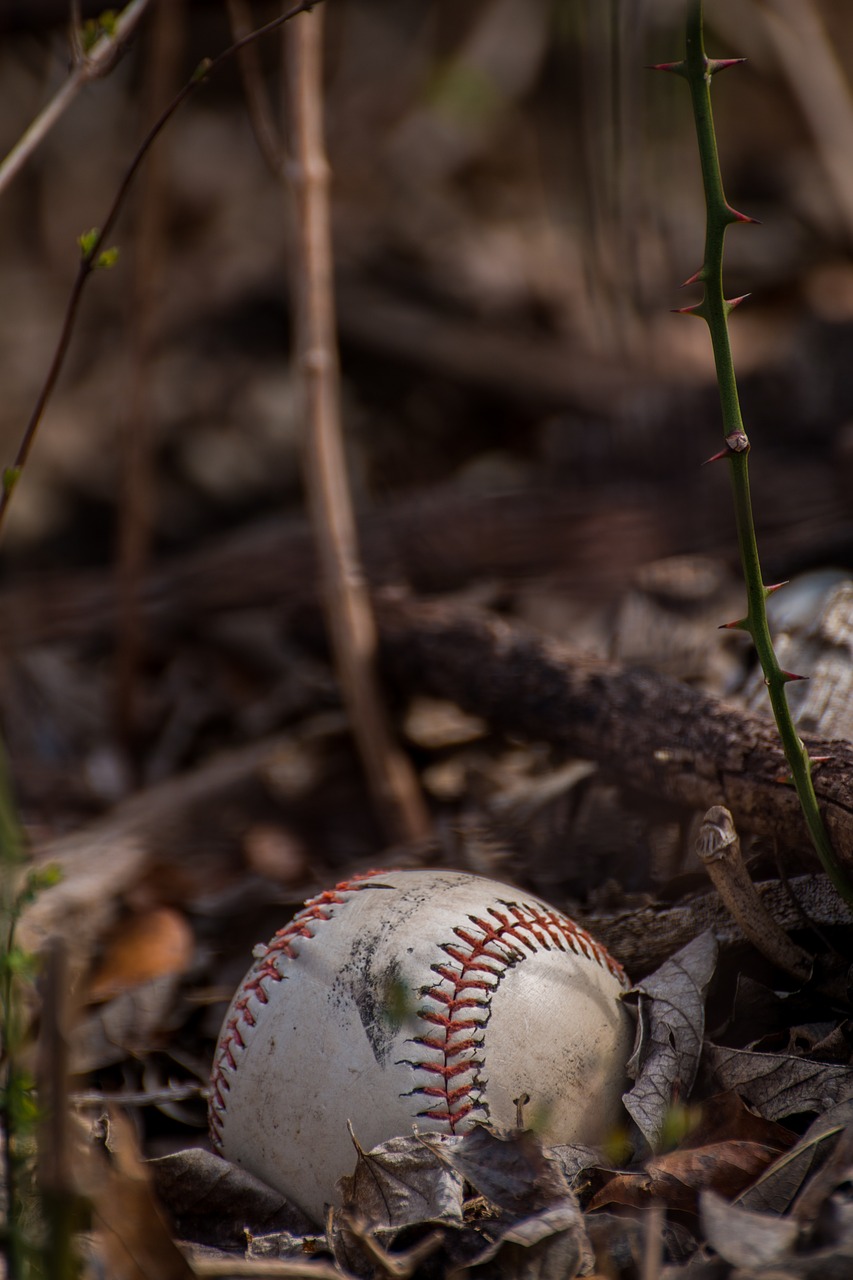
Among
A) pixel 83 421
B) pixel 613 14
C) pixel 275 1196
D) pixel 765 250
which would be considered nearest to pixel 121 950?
pixel 275 1196

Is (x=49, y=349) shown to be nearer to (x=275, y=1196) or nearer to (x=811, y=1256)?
(x=275, y=1196)

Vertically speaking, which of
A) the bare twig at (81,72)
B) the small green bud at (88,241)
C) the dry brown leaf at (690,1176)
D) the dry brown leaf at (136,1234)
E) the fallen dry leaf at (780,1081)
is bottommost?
the dry brown leaf at (690,1176)

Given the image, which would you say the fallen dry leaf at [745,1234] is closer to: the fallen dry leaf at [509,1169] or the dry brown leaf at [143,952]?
the fallen dry leaf at [509,1169]

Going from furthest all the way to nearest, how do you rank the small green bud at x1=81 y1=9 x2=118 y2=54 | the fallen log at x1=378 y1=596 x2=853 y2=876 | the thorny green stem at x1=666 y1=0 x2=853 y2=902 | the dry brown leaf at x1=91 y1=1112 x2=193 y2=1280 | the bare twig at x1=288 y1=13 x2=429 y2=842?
the bare twig at x1=288 y1=13 x2=429 y2=842
the fallen log at x1=378 y1=596 x2=853 y2=876
the small green bud at x1=81 y1=9 x2=118 y2=54
the thorny green stem at x1=666 y1=0 x2=853 y2=902
the dry brown leaf at x1=91 y1=1112 x2=193 y2=1280

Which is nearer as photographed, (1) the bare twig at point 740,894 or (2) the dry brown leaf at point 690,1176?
(2) the dry brown leaf at point 690,1176

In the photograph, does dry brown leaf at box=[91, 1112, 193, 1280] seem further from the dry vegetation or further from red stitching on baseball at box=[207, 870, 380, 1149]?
red stitching on baseball at box=[207, 870, 380, 1149]

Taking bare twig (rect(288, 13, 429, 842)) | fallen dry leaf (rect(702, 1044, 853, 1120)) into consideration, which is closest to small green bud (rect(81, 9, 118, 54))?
bare twig (rect(288, 13, 429, 842))

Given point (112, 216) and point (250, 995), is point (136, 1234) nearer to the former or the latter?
point (250, 995)

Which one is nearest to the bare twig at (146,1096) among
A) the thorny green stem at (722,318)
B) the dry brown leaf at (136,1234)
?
the dry brown leaf at (136,1234)
